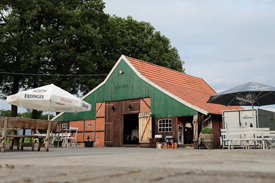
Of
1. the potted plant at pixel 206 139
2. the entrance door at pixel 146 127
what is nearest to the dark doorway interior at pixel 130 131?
the entrance door at pixel 146 127

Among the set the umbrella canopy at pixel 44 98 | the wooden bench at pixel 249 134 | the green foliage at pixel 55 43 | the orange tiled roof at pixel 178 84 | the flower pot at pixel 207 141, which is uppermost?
the green foliage at pixel 55 43

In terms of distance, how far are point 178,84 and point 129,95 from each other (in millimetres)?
3703

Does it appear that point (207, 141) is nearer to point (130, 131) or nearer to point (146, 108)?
point (146, 108)

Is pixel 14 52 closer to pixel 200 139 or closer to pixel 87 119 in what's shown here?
pixel 87 119

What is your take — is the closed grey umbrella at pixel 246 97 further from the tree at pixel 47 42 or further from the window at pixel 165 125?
the tree at pixel 47 42

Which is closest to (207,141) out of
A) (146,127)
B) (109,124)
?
(146,127)

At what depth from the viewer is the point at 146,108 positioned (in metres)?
16.9

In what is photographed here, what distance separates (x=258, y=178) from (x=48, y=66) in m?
23.7

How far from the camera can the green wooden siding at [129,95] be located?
51.9 ft

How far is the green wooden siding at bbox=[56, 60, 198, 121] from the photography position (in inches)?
622

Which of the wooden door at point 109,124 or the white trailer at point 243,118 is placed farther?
the wooden door at point 109,124

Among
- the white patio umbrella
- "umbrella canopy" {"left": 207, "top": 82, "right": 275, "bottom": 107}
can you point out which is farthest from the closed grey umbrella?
the white patio umbrella

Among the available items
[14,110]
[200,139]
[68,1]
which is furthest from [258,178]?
[68,1]

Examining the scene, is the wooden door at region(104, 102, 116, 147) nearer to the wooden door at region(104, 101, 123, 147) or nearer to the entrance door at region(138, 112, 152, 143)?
the wooden door at region(104, 101, 123, 147)
